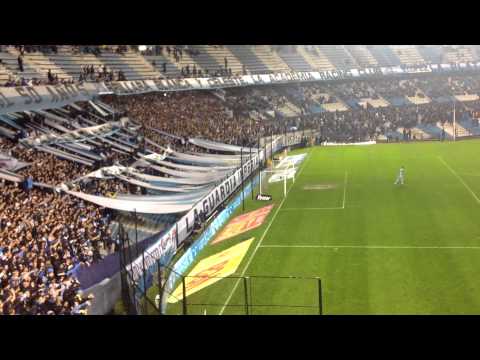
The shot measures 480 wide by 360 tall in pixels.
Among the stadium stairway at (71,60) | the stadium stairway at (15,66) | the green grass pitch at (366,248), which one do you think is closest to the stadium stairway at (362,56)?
the green grass pitch at (366,248)

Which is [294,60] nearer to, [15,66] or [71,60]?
[71,60]

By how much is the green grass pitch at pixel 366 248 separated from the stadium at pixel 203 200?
78 millimetres

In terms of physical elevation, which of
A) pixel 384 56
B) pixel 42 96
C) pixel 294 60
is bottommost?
pixel 42 96

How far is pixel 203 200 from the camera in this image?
2261 cm

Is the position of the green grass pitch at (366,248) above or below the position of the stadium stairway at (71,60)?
below

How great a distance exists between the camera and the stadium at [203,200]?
14594 mm

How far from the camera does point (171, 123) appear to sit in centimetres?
3791

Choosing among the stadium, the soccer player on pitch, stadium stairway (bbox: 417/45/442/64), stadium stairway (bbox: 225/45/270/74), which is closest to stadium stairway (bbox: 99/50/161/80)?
the stadium

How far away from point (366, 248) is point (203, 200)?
662 centimetres

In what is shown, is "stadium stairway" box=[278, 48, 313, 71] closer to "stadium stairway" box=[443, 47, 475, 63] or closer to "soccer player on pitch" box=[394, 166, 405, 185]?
"stadium stairway" box=[443, 47, 475, 63]

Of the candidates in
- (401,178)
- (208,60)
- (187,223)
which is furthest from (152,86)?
(187,223)

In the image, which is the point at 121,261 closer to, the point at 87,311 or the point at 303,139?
the point at 87,311

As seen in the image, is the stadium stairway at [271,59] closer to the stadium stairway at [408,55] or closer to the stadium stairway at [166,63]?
the stadium stairway at [166,63]

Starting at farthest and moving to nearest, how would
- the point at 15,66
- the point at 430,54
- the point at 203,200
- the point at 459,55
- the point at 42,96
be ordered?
1. the point at 430,54
2. the point at 459,55
3. the point at 15,66
4. the point at 42,96
5. the point at 203,200
